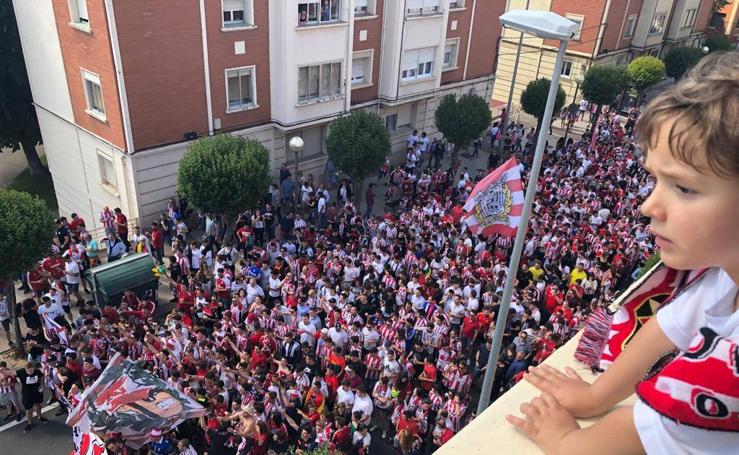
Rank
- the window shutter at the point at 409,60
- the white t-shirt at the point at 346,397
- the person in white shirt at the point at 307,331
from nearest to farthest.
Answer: the white t-shirt at the point at 346,397
the person in white shirt at the point at 307,331
the window shutter at the point at 409,60

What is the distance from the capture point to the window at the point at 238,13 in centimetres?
1841

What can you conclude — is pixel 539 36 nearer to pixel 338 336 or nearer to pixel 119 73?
pixel 338 336

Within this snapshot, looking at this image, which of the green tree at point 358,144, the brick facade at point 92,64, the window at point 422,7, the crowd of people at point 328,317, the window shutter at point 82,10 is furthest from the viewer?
the window at point 422,7

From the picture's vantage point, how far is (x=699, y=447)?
165cm

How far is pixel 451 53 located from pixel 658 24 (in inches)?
923

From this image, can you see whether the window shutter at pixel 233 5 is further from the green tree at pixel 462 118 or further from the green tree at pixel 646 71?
the green tree at pixel 646 71

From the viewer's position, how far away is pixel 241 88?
19891mm

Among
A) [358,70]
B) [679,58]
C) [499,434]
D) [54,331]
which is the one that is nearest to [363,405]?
[54,331]

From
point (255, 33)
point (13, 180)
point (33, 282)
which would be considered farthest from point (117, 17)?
point (13, 180)

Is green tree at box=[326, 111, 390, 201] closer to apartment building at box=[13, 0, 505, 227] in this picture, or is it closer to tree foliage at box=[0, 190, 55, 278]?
apartment building at box=[13, 0, 505, 227]

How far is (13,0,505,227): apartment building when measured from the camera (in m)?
17.0

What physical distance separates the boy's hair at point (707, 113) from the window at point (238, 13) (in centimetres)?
1851

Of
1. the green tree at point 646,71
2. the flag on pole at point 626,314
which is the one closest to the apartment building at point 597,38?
the green tree at point 646,71

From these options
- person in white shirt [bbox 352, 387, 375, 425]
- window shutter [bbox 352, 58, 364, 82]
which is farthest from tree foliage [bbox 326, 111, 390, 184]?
person in white shirt [bbox 352, 387, 375, 425]
